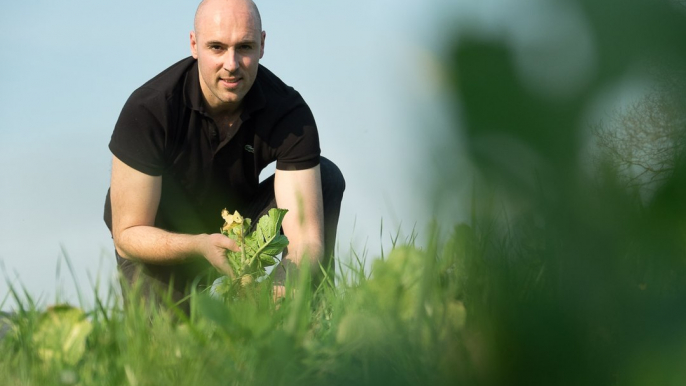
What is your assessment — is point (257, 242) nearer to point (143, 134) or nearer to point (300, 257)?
point (300, 257)

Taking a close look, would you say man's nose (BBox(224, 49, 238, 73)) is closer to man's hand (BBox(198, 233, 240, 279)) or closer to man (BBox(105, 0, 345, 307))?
man (BBox(105, 0, 345, 307))

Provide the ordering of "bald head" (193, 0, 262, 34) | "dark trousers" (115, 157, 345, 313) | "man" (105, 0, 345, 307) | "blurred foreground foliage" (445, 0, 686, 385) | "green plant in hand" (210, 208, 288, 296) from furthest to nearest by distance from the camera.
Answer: "dark trousers" (115, 157, 345, 313), "bald head" (193, 0, 262, 34), "man" (105, 0, 345, 307), "green plant in hand" (210, 208, 288, 296), "blurred foreground foliage" (445, 0, 686, 385)

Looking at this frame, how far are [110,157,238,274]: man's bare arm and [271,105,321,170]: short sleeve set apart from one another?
66 centimetres

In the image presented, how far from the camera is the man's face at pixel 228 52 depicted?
4.14 m

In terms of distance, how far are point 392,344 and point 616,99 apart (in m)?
0.34

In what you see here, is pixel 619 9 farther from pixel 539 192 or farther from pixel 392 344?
pixel 392 344

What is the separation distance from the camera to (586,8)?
1.40 feet

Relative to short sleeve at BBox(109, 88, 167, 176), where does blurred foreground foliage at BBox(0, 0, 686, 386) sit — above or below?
below

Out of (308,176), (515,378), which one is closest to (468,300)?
(515,378)

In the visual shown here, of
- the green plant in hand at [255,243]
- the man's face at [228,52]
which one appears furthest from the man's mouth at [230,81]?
the green plant in hand at [255,243]

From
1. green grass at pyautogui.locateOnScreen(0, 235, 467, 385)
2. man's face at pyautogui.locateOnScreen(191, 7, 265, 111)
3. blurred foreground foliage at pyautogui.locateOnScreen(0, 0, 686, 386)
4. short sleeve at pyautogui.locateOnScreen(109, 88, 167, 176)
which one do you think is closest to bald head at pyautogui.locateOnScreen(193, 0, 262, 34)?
man's face at pyautogui.locateOnScreen(191, 7, 265, 111)

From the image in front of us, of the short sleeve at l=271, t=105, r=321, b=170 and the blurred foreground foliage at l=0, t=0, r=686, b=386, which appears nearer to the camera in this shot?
the blurred foreground foliage at l=0, t=0, r=686, b=386

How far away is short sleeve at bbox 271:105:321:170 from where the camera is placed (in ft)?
14.0

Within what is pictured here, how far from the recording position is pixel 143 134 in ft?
13.3
